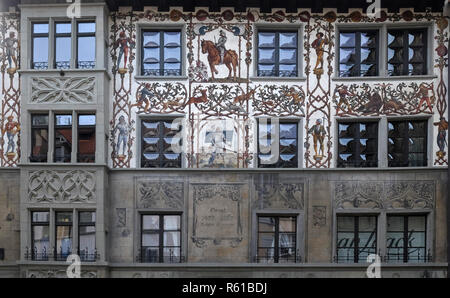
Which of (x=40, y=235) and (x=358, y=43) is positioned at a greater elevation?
(x=358, y=43)

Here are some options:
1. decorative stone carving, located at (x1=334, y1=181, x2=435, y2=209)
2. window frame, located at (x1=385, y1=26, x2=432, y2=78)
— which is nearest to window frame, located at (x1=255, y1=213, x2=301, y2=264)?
decorative stone carving, located at (x1=334, y1=181, x2=435, y2=209)

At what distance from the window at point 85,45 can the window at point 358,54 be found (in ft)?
21.9

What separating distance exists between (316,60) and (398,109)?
254 cm

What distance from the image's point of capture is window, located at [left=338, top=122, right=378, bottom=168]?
2244 cm

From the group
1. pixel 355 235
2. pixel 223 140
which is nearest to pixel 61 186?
pixel 223 140

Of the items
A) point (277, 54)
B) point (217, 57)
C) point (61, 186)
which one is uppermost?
point (277, 54)

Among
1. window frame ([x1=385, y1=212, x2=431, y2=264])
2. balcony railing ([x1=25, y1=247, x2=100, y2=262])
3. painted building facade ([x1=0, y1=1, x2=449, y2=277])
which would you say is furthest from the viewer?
window frame ([x1=385, y1=212, x2=431, y2=264])

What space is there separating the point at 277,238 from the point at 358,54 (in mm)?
5423

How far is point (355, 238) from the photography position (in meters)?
22.2

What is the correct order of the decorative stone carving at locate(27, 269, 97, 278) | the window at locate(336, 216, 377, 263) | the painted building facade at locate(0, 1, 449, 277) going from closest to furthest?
1. the decorative stone carving at locate(27, 269, 97, 278)
2. the painted building facade at locate(0, 1, 449, 277)
3. the window at locate(336, 216, 377, 263)

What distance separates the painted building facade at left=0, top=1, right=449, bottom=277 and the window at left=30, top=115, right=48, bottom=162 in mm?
37

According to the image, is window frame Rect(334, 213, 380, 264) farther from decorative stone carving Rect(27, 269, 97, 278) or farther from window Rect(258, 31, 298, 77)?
decorative stone carving Rect(27, 269, 97, 278)

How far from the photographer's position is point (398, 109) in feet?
73.2

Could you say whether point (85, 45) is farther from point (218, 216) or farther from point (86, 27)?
point (218, 216)
